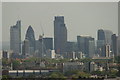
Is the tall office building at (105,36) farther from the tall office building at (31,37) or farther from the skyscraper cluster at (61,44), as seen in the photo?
the tall office building at (31,37)

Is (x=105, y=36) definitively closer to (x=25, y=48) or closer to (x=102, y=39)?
(x=102, y=39)

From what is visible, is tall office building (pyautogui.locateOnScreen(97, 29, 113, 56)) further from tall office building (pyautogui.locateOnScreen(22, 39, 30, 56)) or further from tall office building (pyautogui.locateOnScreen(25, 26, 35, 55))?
tall office building (pyautogui.locateOnScreen(22, 39, 30, 56))

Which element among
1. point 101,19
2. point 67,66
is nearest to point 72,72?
point 67,66

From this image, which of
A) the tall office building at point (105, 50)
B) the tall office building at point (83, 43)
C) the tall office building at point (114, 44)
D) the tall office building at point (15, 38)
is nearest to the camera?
the tall office building at point (114, 44)

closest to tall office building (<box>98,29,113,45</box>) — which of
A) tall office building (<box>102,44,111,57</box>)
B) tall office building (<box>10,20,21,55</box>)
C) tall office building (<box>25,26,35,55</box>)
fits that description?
tall office building (<box>102,44,111,57</box>)

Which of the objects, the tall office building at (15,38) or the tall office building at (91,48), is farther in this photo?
the tall office building at (15,38)

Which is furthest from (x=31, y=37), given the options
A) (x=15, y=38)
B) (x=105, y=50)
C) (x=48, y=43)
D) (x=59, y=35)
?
(x=105, y=50)

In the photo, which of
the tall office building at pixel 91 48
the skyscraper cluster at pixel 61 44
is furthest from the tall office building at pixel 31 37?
the tall office building at pixel 91 48

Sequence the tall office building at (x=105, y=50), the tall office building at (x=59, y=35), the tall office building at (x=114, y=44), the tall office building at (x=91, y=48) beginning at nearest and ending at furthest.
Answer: the tall office building at (x=114, y=44), the tall office building at (x=105, y=50), the tall office building at (x=91, y=48), the tall office building at (x=59, y=35)

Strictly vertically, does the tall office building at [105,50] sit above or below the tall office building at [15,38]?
below
